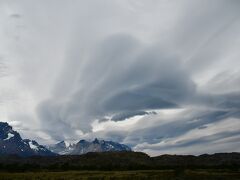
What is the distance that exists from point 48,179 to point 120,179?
3651cm

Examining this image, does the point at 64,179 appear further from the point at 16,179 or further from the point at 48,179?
the point at 16,179

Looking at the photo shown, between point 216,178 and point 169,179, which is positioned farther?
point 216,178

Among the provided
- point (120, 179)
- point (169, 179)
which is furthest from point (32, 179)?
point (169, 179)

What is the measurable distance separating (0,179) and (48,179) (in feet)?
78.1

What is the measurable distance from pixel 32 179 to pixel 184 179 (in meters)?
76.4

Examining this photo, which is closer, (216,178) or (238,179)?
(238,179)

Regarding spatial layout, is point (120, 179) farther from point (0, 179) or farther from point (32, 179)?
point (0, 179)

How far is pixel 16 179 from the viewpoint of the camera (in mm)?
177875

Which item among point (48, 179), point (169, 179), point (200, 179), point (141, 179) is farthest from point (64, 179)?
point (200, 179)

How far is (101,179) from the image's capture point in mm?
180250

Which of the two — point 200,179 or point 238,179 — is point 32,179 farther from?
point 238,179

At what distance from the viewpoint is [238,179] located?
173 metres

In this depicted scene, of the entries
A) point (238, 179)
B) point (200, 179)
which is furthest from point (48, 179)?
point (238, 179)

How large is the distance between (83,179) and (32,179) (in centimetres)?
2624
